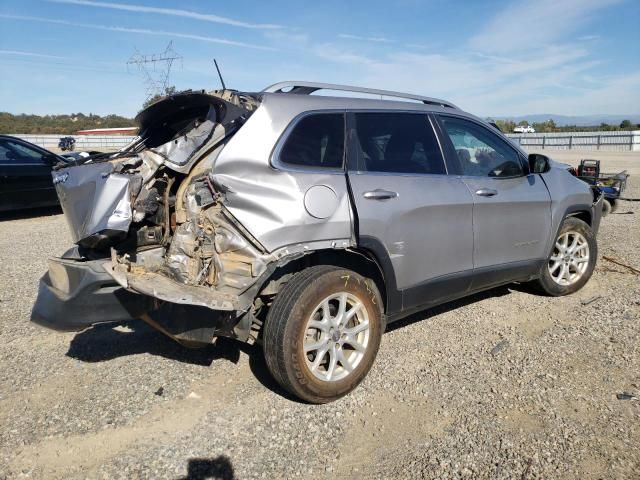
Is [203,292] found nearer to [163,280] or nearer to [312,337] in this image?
[163,280]

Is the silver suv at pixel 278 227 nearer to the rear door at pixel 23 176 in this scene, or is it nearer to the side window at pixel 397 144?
the side window at pixel 397 144

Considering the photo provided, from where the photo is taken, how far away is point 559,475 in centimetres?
258

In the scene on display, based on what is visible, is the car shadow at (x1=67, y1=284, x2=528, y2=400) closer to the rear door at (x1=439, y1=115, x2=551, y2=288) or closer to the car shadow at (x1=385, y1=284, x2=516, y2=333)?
the car shadow at (x1=385, y1=284, x2=516, y2=333)

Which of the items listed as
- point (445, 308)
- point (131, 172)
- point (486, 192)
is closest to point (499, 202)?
point (486, 192)

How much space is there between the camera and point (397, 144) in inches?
150

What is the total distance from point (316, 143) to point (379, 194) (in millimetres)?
542

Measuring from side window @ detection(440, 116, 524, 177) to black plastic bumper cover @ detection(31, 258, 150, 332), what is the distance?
2670mm

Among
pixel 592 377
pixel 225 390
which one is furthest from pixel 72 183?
pixel 592 377

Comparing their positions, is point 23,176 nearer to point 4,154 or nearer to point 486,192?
point 4,154

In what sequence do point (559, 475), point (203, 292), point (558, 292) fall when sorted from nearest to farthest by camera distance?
point (559, 475), point (203, 292), point (558, 292)

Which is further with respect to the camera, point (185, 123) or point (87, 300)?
point (185, 123)

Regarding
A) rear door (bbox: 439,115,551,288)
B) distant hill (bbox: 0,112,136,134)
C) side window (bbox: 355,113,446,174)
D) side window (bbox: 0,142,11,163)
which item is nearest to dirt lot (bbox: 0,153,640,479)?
rear door (bbox: 439,115,551,288)

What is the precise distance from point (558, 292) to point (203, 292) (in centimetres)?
363

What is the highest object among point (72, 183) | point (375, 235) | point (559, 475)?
point (72, 183)
